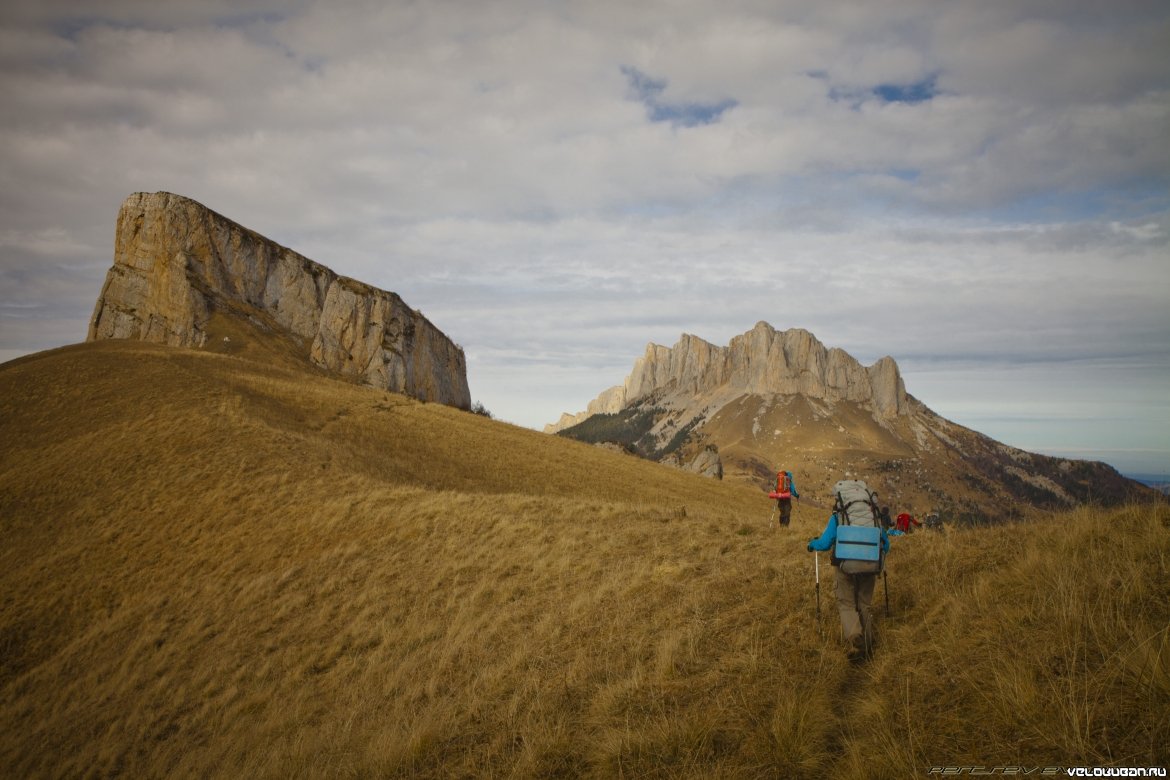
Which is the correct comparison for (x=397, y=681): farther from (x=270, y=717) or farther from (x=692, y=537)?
(x=692, y=537)

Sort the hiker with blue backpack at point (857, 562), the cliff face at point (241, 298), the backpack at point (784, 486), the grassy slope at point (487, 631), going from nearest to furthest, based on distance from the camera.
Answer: the grassy slope at point (487, 631) → the hiker with blue backpack at point (857, 562) → the backpack at point (784, 486) → the cliff face at point (241, 298)

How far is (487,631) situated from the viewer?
10.6 meters

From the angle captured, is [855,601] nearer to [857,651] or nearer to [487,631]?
[857,651]

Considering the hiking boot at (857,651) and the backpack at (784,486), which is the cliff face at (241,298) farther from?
the hiking boot at (857,651)

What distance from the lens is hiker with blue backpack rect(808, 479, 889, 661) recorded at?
268 inches

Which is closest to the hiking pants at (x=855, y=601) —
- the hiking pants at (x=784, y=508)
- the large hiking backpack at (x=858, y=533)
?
the large hiking backpack at (x=858, y=533)

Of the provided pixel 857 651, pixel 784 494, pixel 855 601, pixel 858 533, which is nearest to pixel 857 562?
pixel 858 533

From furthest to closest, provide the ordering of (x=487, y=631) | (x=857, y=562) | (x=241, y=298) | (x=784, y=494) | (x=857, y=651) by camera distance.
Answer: (x=241, y=298), (x=784, y=494), (x=487, y=631), (x=857, y=562), (x=857, y=651)

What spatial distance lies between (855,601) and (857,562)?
0.54m

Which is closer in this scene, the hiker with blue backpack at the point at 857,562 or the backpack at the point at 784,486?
the hiker with blue backpack at the point at 857,562

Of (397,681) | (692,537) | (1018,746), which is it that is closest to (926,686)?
(1018,746)

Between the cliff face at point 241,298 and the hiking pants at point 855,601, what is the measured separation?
60.6 m

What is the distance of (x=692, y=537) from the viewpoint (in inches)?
573

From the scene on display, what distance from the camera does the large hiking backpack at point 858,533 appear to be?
6.89 m
